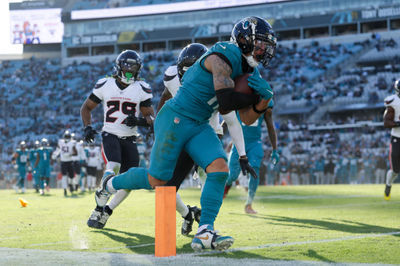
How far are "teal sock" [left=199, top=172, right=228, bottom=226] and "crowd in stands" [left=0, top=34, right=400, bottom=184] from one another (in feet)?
66.3

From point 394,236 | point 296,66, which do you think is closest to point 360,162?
point 296,66

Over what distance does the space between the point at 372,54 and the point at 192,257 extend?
3846cm

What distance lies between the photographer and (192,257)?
4297 millimetres

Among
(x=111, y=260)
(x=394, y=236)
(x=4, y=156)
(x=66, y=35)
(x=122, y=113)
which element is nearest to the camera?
(x=111, y=260)

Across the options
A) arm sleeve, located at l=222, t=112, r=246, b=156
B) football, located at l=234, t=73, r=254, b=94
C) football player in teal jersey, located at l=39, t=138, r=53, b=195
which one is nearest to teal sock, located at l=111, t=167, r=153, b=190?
arm sleeve, located at l=222, t=112, r=246, b=156

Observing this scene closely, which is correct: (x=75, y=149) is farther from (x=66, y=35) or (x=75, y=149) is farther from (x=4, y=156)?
(x=66, y=35)

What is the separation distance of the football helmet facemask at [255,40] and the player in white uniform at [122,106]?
2.65 m

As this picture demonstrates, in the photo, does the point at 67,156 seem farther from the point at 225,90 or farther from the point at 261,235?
the point at 225,90

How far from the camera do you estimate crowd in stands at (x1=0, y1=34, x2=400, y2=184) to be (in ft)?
93.0

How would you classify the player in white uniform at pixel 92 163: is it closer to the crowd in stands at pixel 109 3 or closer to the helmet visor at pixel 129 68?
the helmet visor at pixel 129 68

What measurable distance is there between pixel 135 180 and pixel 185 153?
0.55 metres

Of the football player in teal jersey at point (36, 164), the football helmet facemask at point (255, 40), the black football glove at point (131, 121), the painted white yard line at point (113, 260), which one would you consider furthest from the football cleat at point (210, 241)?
the football player in teal jersey at point (36, 164)

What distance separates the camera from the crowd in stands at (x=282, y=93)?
93.0ft

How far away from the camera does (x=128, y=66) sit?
754 cm
